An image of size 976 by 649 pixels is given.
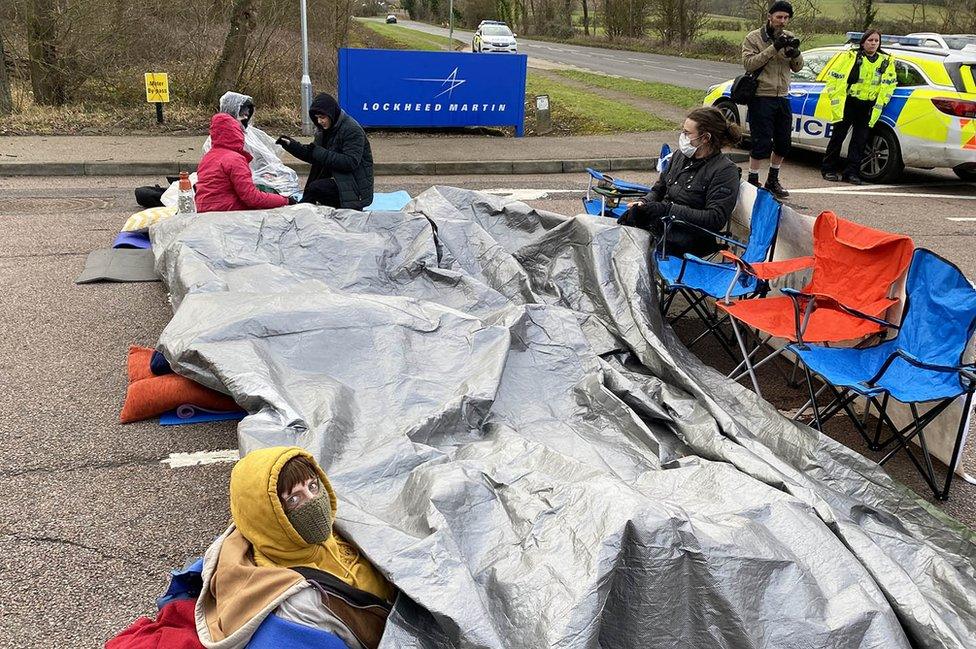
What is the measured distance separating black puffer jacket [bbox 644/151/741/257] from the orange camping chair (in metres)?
0.61

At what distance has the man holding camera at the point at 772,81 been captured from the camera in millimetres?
9406

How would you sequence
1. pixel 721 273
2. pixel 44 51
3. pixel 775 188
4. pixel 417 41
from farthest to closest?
pixel 417 41 → pixel 44 51 → pixel 775 188 → pixel 721 273

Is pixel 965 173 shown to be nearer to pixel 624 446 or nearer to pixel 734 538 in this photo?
pixel 624 446

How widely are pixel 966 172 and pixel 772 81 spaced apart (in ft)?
13.6

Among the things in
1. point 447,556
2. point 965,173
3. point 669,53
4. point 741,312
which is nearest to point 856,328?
point 741,312

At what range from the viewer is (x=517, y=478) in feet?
10.5

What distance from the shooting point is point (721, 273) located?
5.78m

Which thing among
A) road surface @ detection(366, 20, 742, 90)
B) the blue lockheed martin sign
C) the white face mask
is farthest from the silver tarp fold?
road surface @ detection(366, 20, 742, 90)

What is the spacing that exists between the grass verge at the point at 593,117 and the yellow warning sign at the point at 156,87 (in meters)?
5.94

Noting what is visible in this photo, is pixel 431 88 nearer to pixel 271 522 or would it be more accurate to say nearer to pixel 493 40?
pixel 271 522

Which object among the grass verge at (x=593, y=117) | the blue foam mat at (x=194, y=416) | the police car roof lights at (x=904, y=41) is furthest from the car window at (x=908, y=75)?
the blue foam mat at (x=194, y=416)

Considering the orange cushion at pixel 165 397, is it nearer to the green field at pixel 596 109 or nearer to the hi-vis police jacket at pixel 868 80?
the hi-vis police jacket at pixel 868 80

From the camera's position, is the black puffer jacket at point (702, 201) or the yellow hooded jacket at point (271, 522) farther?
the black puffer jacket at point (702, 201)

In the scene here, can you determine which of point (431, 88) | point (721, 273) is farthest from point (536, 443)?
point (431, 88)
